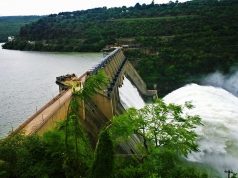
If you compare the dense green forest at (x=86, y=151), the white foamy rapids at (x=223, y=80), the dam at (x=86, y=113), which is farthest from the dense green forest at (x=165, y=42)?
the dense green forest at (x=86, y=151)

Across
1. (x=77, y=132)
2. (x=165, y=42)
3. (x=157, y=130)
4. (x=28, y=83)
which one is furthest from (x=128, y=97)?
(x=165, y=42)

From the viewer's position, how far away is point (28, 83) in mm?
47281

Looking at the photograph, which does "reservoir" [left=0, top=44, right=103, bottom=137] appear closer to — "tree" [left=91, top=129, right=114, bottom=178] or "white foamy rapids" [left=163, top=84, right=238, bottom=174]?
"white foamy rapids" [left=163, top=84, right=238, bottom=174]

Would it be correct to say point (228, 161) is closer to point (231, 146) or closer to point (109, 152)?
point (231, 146)

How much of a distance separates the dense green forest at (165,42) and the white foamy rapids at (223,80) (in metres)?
1.24

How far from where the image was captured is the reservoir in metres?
33.1

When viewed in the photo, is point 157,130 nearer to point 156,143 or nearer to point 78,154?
point 156,143

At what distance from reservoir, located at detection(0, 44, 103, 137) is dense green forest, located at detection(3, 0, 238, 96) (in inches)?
352

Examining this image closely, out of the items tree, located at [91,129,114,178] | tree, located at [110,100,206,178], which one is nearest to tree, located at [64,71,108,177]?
tree, located at [91,129,114,178]

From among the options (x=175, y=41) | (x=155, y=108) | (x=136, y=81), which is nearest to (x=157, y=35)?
(x=175, y=41)

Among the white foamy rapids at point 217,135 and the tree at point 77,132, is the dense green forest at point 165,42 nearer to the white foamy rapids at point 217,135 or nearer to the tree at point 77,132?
the white foamy rapids at point 217,135

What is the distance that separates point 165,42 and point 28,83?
2935cm

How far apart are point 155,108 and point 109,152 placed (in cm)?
467

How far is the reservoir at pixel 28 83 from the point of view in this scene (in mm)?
33125
